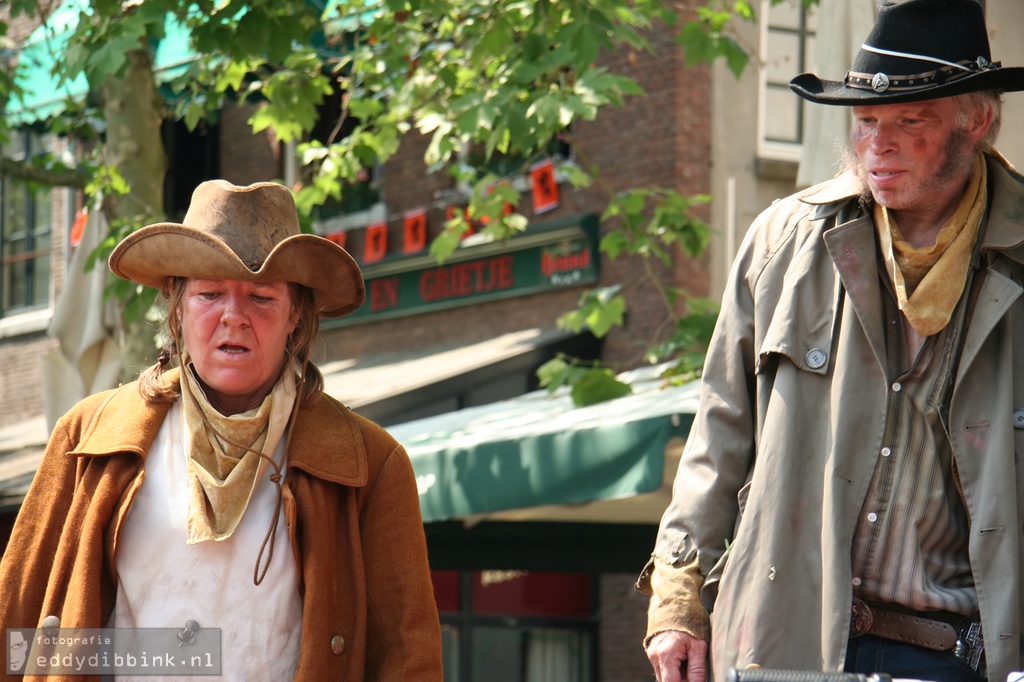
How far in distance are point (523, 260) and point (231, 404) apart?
10241mm

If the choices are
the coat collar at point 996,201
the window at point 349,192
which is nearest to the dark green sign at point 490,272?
the window at point 349,192

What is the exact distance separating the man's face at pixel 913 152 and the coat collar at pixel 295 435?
131 cm

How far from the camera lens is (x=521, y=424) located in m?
7.20

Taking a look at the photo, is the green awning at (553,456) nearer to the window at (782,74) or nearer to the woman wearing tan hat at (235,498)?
the woman wearing tan hat at (235,498)

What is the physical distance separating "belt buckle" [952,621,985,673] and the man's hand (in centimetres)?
53

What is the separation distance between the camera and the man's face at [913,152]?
3.39m

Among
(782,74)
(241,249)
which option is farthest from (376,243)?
(241,249)

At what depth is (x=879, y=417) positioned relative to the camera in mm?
3291

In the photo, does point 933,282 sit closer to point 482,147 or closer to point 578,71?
point 578,71

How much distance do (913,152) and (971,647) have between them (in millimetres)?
1026

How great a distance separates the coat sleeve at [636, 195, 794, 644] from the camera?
3.42 m

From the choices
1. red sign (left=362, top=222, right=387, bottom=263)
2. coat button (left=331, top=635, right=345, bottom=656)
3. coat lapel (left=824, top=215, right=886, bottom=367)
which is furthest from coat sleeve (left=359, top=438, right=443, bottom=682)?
red sign (left=362, top=222, right=387, bottom=263)

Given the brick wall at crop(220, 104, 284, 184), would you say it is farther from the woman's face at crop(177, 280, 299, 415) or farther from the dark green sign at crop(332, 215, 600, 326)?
the woman's face at crop(177, 280, 299, 415)

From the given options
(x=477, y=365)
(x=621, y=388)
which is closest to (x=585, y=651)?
(x=477, y=365)
